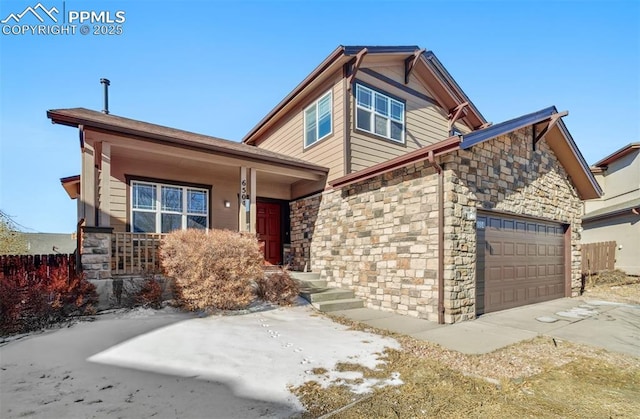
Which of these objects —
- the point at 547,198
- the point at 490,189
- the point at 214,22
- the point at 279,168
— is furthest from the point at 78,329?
the point at 547,198

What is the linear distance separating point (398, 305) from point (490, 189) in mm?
3481

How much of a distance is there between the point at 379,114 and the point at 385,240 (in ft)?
15.0

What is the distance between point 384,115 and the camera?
10.2m

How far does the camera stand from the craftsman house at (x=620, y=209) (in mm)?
13998

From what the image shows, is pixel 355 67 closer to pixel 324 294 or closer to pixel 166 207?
pixel 324 294

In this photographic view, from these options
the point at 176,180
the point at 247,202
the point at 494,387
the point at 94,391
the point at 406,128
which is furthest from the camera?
the point at 406,128

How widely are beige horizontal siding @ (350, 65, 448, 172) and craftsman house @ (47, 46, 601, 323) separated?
0.05 meters

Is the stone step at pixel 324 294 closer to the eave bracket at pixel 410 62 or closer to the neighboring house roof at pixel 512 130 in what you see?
the neighboring house roof at pixel 512 130

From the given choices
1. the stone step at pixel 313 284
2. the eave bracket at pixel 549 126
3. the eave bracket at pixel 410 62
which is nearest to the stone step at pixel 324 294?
the stone step at pixel 313 284

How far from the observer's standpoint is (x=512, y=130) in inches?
298

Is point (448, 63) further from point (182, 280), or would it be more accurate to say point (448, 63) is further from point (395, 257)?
point (182, 280)

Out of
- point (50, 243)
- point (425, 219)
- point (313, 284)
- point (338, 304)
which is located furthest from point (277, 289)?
point (50, 243)

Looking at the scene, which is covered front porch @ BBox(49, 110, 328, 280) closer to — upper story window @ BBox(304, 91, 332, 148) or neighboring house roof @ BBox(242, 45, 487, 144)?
upper story window @ BBox(304, 91, 332, 148)

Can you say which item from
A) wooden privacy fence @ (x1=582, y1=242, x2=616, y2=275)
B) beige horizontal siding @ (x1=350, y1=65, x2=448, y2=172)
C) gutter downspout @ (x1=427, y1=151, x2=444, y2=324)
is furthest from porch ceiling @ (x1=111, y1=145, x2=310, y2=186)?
wooden privacy fence @ (x1=582, y1=242, x2=616, y2=275)
